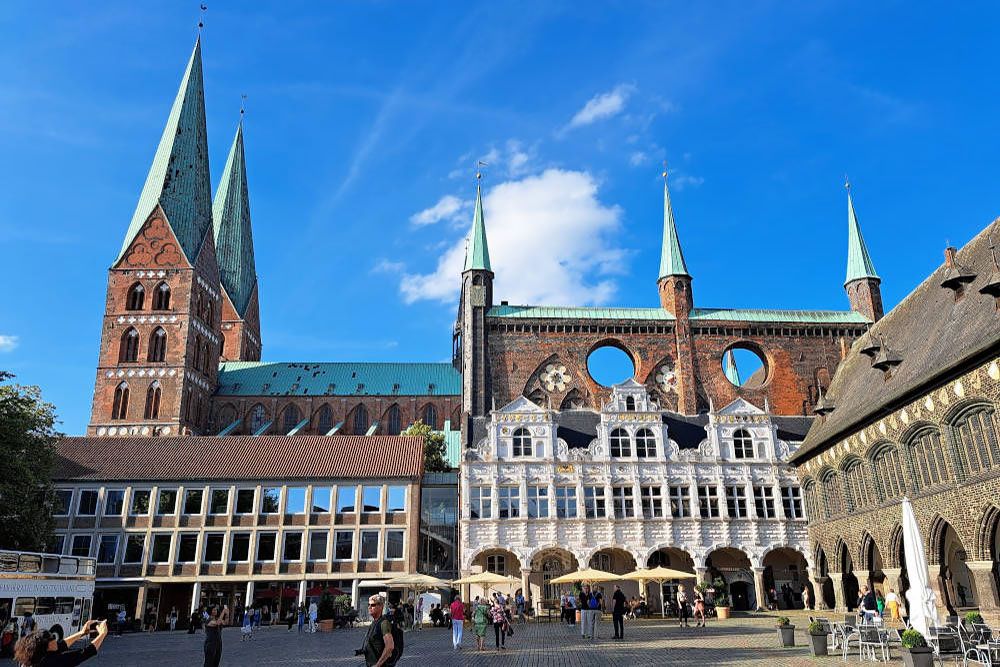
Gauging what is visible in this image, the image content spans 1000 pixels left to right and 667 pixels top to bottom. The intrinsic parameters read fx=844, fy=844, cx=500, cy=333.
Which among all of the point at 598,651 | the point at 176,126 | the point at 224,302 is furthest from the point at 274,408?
the point at 598,651

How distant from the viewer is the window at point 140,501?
43.7 metres

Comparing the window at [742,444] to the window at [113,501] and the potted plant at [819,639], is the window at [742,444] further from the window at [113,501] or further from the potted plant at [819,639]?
the window at [113,501]

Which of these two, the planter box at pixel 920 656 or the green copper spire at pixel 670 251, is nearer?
the planter box at pixel 920 656

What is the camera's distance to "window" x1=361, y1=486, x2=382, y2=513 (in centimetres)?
4344

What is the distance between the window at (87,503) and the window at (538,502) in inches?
897

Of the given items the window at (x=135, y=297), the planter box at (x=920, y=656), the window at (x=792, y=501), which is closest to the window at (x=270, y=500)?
the window at (x=792, y=501)

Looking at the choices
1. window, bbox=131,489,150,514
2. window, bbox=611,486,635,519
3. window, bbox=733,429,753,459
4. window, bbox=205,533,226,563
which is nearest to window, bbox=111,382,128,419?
window, bbox=131,489,150,514

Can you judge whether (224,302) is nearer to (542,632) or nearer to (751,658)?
(542,632)

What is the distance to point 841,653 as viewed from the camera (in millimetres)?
18250

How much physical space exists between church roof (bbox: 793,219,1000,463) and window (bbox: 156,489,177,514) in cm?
3121

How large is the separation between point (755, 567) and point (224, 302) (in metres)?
64.6

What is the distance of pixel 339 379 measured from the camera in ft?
252

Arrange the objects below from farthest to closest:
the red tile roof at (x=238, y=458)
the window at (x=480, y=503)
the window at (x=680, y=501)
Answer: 1. the red tile roof at (x=238, y=458)
2. the window at (x=680, y=501)
3. the window at (x=480, y=503)

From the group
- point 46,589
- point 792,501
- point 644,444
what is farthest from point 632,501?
point 46,589
